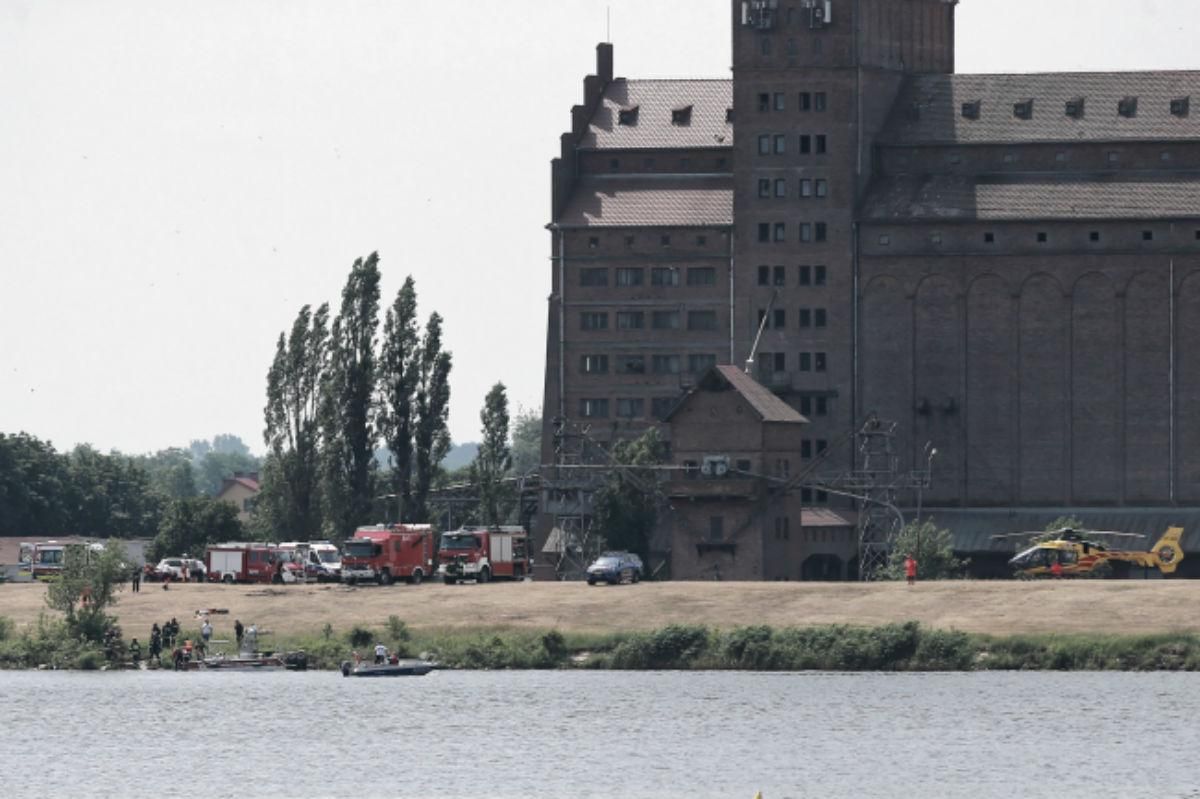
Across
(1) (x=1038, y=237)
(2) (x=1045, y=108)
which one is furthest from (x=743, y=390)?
(2) (x=1045, y=108)

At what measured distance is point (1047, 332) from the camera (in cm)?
18400

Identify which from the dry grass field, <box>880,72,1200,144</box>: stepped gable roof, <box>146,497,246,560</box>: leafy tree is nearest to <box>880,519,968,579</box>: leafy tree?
the dry grass field

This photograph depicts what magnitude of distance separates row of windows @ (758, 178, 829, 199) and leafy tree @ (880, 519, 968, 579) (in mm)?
31451

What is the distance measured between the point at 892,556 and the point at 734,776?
67299 millimetres

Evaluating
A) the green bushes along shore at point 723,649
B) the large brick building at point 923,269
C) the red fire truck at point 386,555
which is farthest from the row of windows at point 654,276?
the green bushes along shore at point 723,649

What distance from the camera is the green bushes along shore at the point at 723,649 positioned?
12669 cm

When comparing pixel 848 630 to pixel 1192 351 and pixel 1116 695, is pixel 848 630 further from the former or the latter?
pixel 1192 351

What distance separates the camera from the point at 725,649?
131 m

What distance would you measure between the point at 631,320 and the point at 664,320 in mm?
2115

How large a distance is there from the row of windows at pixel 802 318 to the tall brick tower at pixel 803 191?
0.20ft

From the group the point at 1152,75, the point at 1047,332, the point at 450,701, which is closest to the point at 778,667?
the point at 450,701

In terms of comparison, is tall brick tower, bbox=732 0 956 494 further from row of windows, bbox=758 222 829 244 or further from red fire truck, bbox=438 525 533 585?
red fire truck, bbox=438 525 533 585

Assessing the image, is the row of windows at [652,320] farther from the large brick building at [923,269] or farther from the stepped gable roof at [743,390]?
the stepped gable roof at [743,390]

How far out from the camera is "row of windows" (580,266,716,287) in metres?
193
